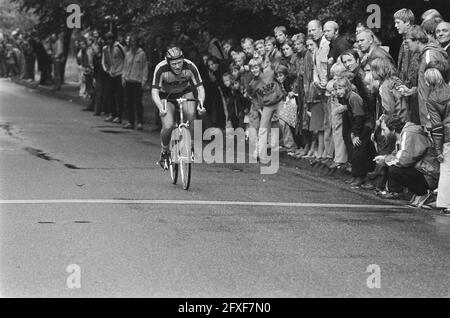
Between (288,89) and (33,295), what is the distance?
→ 10977 mm

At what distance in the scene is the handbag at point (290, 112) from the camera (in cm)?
1806

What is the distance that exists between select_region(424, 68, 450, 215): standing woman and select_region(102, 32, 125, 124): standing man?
14.0 meters

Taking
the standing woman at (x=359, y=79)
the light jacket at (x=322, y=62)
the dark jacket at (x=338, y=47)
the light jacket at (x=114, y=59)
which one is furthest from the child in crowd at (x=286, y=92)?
the light jacket at (x=114, y=59)

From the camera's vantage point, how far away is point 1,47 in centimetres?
5334

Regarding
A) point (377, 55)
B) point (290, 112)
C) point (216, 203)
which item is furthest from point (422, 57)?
point (290, 112)

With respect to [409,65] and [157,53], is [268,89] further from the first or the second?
[157,53]

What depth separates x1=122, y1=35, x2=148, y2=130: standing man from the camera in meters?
24.7

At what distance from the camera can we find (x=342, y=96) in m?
15.4

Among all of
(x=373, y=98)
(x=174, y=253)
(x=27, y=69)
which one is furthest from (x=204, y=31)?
(x=27, y=69)

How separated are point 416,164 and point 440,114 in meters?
0.88

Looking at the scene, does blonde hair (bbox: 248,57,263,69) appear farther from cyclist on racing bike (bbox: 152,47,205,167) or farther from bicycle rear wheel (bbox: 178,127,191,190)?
bicycle rear wheel (bbox: 178,127,191,190)

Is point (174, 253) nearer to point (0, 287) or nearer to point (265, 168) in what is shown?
point (0, 287)

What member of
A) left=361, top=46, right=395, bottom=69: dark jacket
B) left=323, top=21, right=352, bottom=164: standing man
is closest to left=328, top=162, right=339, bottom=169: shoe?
left=323, top=21, right=352, bottom=164: standing man

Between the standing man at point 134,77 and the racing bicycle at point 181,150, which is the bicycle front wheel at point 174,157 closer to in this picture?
the racing bicycle at point 181,150
